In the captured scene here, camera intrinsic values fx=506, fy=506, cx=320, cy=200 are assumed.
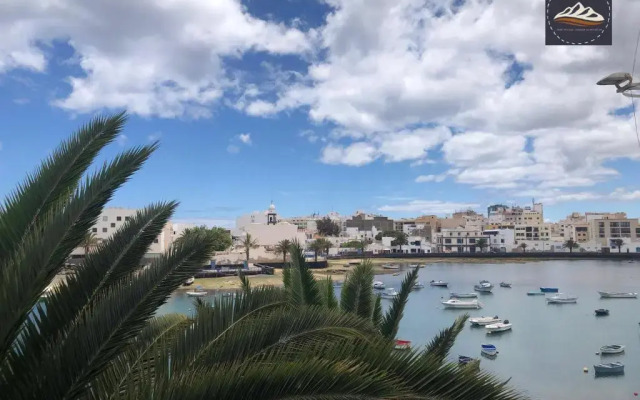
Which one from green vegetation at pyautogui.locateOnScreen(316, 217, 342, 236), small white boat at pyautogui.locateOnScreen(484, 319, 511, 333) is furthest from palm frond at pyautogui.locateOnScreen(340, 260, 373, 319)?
green vegetation at pyautogui.locateOnScreen(316, 217, 342, 236)

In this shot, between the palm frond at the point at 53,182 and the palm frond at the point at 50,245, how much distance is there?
391 mm

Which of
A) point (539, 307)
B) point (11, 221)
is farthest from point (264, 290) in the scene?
point (539, 307)

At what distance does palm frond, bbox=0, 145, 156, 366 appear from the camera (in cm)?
299

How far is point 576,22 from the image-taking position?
1000 centimetres

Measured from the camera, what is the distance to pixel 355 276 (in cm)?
869

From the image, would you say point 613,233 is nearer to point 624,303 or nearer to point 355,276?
point 624,303

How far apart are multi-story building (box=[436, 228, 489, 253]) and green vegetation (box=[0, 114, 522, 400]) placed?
121613mm

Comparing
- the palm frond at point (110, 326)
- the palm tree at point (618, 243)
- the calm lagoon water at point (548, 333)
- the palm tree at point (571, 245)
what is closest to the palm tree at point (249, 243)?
the calm lagoon water at point (548, 333)

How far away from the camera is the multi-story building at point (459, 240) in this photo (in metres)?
121

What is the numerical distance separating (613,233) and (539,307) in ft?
284

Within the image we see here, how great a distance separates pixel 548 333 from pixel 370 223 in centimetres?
11540

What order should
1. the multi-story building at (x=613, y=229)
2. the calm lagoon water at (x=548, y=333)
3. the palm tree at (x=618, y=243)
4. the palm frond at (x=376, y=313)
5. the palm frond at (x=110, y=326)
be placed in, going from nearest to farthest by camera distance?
the palm frond at (x=110, y=326) → the palm frond at (x=376, y=313) → the calm lagoon water at (x=548, y=333) → the palm tree at (x=618, y=243) → the multi-story building at (x=613, y=229)

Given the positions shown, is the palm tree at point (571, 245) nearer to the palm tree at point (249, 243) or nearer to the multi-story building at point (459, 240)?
the multi-story building at point (459, 240)

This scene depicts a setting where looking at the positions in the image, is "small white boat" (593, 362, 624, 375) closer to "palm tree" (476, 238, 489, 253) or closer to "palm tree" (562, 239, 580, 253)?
"palm tree" (476, 238, 489, 253)
